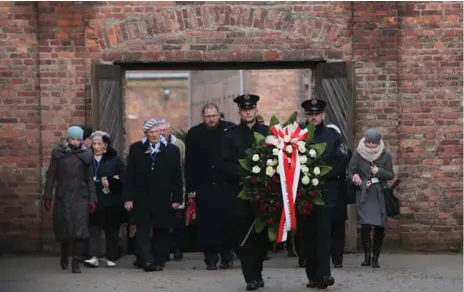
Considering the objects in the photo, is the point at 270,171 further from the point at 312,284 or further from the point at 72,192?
the point at 72,192

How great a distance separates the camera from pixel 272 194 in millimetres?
11414

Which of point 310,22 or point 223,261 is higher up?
point 310,22

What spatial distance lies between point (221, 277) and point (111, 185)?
7.30 feet

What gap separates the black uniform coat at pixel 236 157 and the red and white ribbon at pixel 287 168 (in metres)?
0.38

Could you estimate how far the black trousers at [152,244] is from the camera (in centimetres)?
1401

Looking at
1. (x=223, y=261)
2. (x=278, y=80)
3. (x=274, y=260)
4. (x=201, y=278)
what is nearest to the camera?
(x=201, y=278)

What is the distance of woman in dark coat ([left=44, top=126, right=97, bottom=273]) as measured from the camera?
45.9 ft

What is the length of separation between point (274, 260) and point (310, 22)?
3.08 meters

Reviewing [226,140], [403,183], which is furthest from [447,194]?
[226,140]

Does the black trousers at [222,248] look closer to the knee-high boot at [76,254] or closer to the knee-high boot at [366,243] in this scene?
the knee-high boot at [76,254]

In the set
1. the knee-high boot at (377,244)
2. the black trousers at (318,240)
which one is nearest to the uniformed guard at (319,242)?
the black trousers at (318,240)

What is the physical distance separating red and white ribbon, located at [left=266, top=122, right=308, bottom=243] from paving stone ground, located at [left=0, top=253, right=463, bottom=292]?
0.83m

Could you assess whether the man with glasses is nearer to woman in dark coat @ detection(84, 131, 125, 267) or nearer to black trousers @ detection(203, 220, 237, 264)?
black trousers @ detection(203, 220, 237, 264)

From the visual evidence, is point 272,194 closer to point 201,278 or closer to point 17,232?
point 201,278
